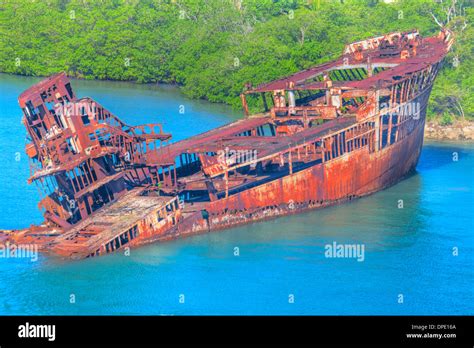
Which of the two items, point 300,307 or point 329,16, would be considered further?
point 329,16

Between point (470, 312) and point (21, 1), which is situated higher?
point (21, 1)

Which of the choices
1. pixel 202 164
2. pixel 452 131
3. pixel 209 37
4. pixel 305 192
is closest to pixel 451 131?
pixel 452 131

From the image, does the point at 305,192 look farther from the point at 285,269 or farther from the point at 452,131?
the point at 452,131

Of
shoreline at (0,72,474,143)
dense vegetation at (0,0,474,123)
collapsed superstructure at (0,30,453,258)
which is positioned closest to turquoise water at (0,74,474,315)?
collapsed superstructure at (0,30,453,258)

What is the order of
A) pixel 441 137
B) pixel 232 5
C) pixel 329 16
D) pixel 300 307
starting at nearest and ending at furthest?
1. pixel 300 307
2. pixel 441 137
3. pixel 329 16
4. pixel 232 5

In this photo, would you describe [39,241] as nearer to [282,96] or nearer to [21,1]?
[282,96]

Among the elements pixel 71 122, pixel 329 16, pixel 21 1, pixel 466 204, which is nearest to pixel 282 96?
pixel 466 204

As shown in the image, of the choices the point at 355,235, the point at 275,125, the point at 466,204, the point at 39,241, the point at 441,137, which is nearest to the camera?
the point at 39,241

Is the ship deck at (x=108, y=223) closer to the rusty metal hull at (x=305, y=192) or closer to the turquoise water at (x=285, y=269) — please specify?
the turquoise water at (x=285, y=269)

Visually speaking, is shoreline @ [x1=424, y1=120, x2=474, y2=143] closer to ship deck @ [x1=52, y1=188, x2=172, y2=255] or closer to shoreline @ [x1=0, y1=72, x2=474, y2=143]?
shoreline @ [x1=0, y1=72, x2=474, y2=143]
